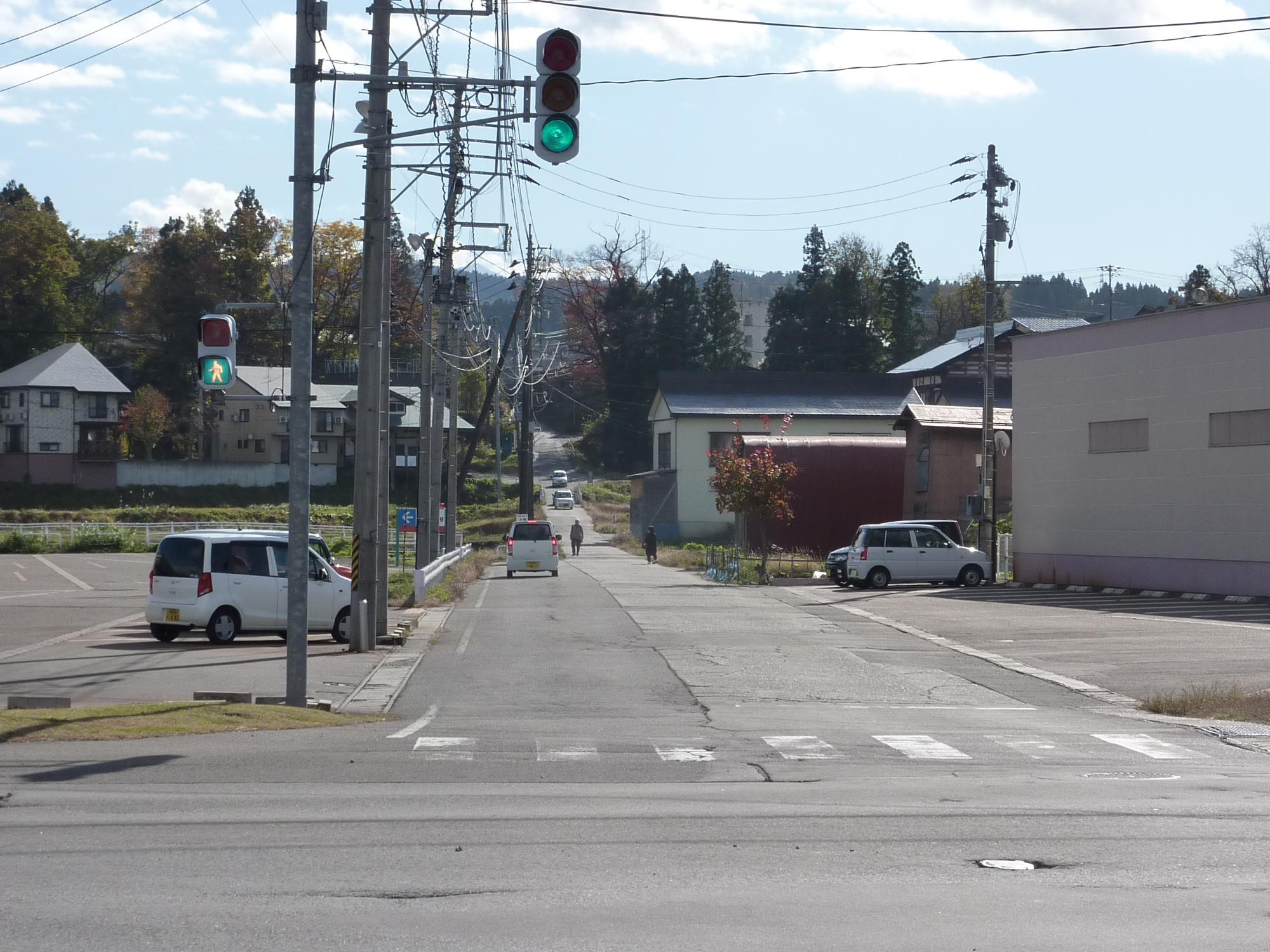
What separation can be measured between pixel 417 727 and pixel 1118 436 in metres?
26.9

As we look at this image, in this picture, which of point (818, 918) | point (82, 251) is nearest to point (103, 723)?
point (818, 918)

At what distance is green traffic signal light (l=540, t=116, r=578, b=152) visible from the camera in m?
11.6

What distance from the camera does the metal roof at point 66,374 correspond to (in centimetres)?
8288

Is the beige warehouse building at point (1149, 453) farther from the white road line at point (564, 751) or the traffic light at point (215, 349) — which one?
the traffic light at point (215, 349)

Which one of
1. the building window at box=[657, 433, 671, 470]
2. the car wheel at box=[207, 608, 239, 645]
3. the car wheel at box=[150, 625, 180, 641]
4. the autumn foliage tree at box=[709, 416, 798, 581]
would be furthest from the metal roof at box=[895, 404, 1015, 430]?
the car wheel at box=[150, 625, 180, 641]

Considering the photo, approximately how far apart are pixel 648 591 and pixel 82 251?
84.6 metres

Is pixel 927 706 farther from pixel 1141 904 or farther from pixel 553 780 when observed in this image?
pixel 1141 904

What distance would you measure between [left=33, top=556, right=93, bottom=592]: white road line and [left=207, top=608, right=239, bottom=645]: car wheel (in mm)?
15050

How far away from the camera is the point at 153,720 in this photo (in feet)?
→ 39.8

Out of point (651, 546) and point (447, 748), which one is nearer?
point (447, 748)

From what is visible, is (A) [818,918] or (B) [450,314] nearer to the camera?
(A) [818,918]

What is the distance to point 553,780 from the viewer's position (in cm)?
1002

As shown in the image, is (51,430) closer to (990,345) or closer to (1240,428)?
(990,345)

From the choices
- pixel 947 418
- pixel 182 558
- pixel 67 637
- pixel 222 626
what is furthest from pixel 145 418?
pixel 222 626
